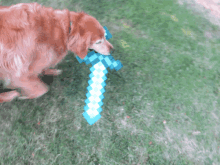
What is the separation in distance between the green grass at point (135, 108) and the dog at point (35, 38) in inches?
24.6

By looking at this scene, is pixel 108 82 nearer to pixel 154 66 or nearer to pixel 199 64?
pixel 154 66

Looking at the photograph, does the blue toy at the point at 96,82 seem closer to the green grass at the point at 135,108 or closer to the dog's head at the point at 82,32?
the green grass at the point at 135,108

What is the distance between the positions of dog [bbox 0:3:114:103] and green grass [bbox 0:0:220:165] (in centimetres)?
63

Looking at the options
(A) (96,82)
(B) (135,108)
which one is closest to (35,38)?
(A) (96,82)

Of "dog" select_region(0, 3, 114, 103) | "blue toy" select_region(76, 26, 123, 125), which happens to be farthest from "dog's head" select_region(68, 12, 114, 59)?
"blue toy" select_region(76, 26, 123, 125)

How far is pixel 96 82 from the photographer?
2.50 meters

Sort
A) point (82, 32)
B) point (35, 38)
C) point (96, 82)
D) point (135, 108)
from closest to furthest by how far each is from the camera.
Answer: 1. point (35, 38)
2. point (82, 32)
3. point (135, 108)
4. point (96, 82)

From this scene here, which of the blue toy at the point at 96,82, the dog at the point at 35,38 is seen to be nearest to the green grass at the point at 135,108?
the blue toy at the point at 96,82

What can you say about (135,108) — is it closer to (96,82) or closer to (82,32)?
(96,82)

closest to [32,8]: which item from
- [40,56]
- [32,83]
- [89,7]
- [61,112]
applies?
[40,56]

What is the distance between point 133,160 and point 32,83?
76.5 inches

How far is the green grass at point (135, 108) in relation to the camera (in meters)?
2.10

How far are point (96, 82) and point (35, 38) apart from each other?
1244 mm

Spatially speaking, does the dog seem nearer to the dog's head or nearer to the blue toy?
the dog's head
